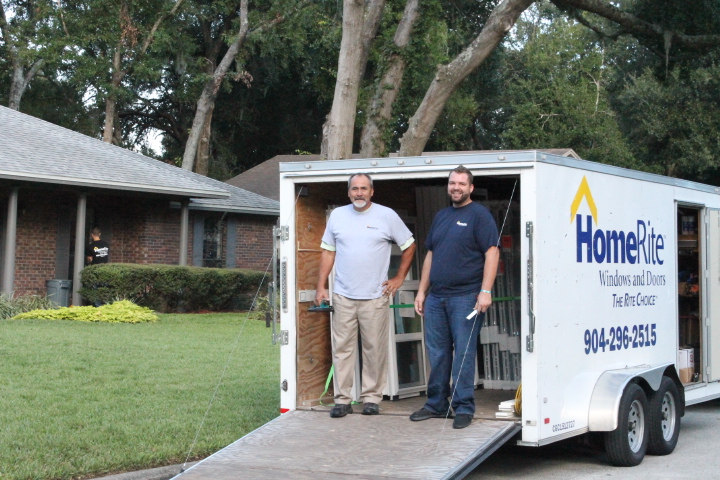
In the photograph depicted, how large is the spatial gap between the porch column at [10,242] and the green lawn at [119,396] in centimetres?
381

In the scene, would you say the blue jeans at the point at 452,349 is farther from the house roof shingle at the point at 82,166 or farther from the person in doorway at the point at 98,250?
the person in doorway at the point at 98,250

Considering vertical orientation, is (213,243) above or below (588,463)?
above

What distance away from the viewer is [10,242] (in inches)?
757

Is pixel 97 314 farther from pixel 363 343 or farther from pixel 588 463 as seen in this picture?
pixel 588 463

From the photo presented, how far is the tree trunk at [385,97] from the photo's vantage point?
1634cm

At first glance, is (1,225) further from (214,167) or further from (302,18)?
(214,167)

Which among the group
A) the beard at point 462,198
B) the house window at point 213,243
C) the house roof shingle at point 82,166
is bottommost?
the beard at point 462,198

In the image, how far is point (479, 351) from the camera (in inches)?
372

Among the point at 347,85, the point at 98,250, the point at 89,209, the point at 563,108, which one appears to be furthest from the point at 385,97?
the point at 563,108

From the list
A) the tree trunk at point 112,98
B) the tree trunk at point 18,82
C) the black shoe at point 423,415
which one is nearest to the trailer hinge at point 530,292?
the black shoe at point 423,415

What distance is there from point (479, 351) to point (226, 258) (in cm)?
1713

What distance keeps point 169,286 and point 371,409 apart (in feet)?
44.9

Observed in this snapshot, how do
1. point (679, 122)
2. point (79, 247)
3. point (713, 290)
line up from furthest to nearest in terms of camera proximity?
point (679, 122)
point (79, 247)
point (713, 290)

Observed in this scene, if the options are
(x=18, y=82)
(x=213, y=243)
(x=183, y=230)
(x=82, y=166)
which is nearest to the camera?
(x=82, y=166)
